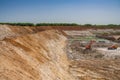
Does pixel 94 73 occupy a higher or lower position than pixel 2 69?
lower

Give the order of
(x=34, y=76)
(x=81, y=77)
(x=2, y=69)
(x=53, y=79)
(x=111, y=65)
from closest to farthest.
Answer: (x=2, y=69) < (x=34, y=76) < (x=53, y=79) < (x=81, y=77) < (x=111, y=65)

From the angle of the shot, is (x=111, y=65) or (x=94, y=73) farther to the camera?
(x=111, y=65)

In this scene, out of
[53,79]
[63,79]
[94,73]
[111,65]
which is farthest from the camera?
[111,65]

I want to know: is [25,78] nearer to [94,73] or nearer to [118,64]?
[94,73]

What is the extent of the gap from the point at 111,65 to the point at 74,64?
409cm

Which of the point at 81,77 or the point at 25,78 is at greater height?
the point at 25,78

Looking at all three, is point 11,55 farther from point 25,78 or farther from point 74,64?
point 74,64

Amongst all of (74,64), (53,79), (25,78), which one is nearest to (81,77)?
(53,79)

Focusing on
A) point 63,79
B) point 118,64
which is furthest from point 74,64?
point 63,79

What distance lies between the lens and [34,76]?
14.1 metres

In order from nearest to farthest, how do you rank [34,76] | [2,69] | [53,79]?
[2,69] → [34,76] → [53,79]

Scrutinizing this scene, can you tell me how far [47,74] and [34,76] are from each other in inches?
80.8

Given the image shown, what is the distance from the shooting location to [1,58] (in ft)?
47.0

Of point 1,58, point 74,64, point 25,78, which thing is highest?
point 1,58
